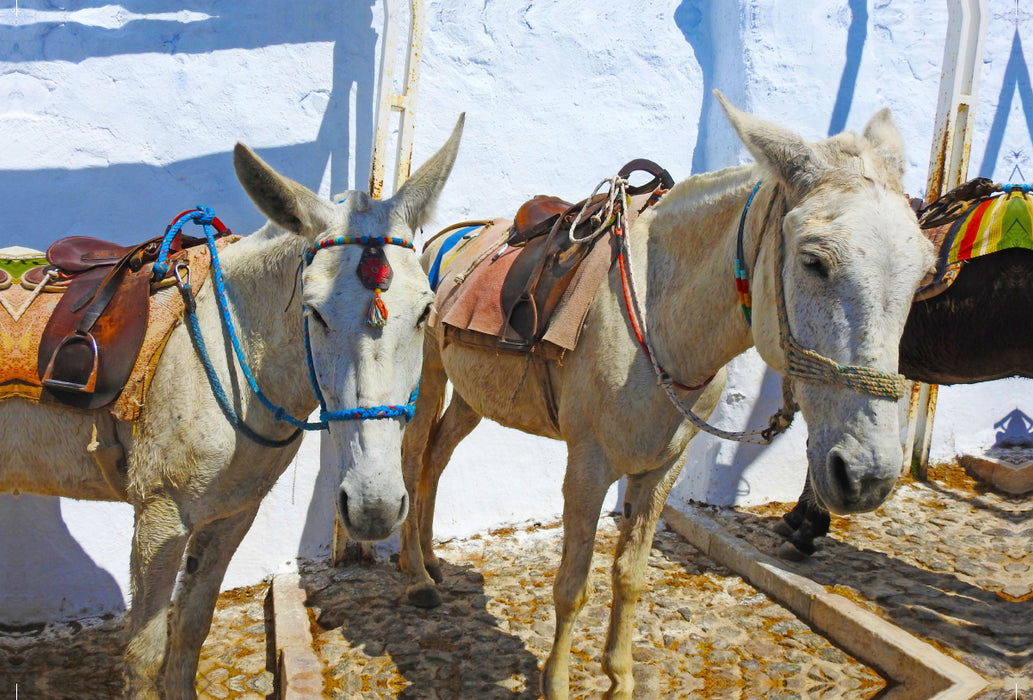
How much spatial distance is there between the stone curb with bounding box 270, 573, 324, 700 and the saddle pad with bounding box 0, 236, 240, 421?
1347mm

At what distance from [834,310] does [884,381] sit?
0.71 ft

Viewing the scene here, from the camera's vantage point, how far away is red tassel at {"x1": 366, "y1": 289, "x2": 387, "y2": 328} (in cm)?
167

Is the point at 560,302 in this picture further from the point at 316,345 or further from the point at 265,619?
the point at 265,619

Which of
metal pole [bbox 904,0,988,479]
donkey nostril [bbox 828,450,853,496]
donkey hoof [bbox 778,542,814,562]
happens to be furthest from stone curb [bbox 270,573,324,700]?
metal pole [bbox 904,0,988,479]

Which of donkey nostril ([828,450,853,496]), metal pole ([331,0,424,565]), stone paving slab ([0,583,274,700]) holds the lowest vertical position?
stone paving slab ([0,583,274,700])

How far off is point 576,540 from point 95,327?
1.83 metres

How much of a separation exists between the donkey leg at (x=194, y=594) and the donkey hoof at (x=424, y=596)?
1.47 m

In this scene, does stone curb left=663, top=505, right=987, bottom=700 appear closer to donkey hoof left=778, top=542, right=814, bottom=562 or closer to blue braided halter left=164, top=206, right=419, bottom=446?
donkey hoof left=778, top=542, right=814, bottom=562

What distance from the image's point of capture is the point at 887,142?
204cm

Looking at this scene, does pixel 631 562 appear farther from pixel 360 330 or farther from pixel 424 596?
pixel 360 330

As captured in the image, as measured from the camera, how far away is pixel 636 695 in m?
2.95

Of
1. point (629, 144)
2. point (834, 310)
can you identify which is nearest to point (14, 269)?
point (834, 310)

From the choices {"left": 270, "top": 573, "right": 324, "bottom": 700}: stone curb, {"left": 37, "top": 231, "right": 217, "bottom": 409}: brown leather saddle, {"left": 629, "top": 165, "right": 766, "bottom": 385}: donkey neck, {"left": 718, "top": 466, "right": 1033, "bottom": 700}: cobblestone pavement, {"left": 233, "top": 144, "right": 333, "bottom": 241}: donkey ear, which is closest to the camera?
{"left": 233, "top": 144, "right": 333, "bottom": 241}: donkey ear

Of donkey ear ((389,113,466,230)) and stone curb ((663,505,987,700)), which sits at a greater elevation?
donkey ear ((389,113,466,230))
